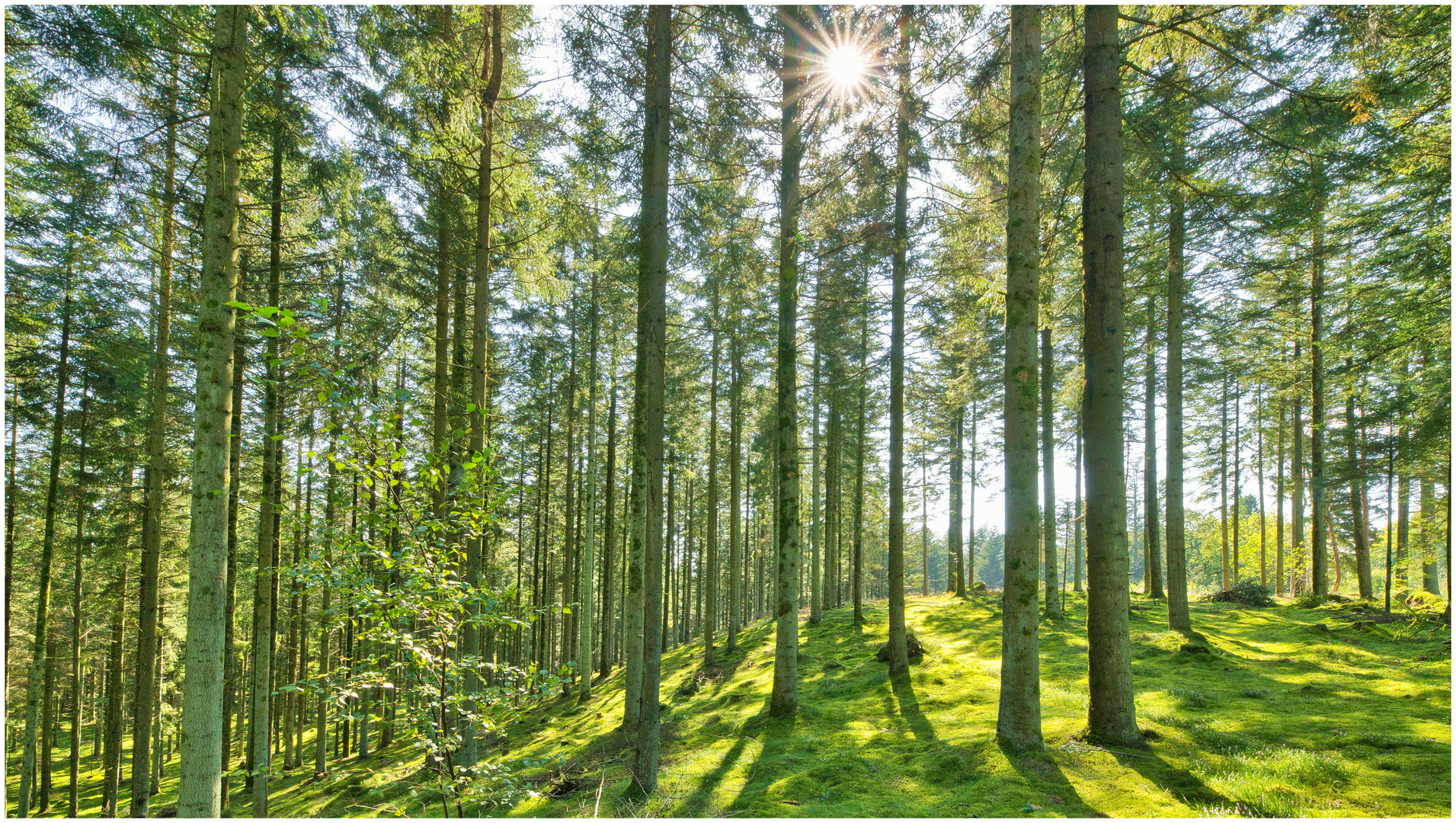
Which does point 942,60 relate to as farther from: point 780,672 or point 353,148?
point 780,672

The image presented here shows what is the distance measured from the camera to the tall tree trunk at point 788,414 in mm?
9641

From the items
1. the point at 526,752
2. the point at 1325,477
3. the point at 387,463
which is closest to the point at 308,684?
the point at 387,463

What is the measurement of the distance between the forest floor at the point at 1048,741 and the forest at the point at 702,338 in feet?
0.24

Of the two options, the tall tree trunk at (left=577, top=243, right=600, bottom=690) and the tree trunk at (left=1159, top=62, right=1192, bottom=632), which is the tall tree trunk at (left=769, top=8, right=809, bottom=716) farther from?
the tree trunk at (left=1159, top=62, right=1192, bottom=632)

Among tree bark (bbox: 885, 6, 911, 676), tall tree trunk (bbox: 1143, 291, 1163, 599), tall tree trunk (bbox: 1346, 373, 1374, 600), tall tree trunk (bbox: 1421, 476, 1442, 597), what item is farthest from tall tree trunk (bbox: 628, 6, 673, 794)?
tall tree trunk (bbox: 1421, 476, 1442, 597)

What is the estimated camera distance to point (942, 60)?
8.89 meters

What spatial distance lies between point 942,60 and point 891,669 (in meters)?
10.7

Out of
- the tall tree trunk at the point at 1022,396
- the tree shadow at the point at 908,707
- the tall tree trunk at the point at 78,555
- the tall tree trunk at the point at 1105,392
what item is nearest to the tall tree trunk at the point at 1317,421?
the tree shadow at the point at 908,707

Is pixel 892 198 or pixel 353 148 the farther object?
pixel 892 198

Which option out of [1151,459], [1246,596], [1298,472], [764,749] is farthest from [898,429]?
[1298,472]

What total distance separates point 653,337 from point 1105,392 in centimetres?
528

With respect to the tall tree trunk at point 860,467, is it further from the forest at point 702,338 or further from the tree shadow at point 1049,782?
the tree shadow at point 1049,782

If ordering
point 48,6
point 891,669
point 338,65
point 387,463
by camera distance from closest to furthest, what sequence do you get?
point 387,463 < point 48,6 < point 338,65 < point 891,669

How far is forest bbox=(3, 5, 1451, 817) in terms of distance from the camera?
5215 millimetres
